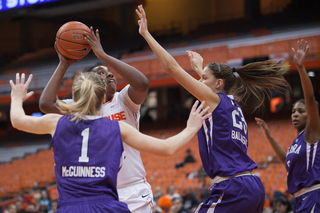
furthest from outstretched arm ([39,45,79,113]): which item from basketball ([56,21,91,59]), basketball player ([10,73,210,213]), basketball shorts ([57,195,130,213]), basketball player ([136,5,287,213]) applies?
basketball shorts ([57,195,130,213])

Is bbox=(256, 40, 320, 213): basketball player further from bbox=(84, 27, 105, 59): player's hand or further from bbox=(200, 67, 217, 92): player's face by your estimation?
bbox=(84, 27, 105, 59): player's hand

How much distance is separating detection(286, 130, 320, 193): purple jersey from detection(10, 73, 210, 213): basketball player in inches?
85.3

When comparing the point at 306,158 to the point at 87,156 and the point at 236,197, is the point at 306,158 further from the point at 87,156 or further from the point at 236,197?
the point at 87,156

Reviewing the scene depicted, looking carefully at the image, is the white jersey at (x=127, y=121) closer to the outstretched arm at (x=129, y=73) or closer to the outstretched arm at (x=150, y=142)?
the outstretched arm at (x=129, y=73)

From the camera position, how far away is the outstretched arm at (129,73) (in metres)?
3.35

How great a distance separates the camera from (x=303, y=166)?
4238mm

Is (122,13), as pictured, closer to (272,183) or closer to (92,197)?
(272,183)

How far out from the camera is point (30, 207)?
1009 centimetres

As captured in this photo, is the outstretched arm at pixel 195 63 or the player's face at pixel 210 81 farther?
the outstretched arm at pixel 195 63

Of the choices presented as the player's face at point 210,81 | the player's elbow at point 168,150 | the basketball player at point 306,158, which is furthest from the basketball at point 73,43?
the basketball player at point 306,158

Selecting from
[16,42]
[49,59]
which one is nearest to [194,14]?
[49,59]

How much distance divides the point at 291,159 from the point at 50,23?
24557 mm

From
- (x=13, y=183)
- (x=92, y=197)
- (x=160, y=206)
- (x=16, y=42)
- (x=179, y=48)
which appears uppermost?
(x=16, y=42)

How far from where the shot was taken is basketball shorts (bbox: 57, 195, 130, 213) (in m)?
2.37
